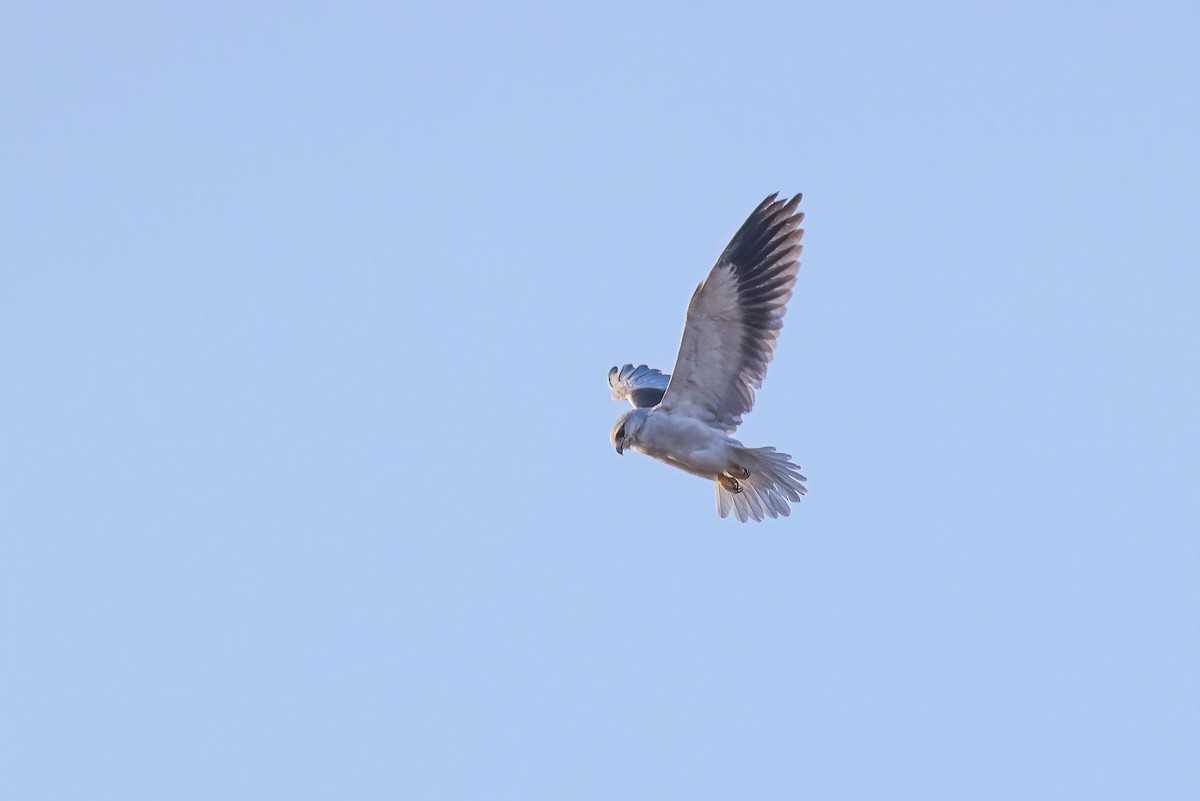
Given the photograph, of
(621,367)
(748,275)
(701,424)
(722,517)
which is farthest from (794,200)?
(621,367)

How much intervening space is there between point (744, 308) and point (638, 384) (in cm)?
268

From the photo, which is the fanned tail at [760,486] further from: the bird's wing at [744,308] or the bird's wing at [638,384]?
the bird's wing at [638,384]

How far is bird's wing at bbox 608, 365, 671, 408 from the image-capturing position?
41.6 feet

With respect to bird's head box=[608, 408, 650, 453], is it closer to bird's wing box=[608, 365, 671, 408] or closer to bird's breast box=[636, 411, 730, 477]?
bird's breast box=[636, 411, 730, 477]

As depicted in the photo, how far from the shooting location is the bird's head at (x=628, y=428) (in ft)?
35.9

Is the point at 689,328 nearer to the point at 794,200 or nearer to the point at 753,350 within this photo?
the point at 753,350

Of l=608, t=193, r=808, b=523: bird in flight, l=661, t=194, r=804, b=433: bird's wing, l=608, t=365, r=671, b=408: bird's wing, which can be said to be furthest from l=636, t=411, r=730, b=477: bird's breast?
l=608, t=365, r=671, b=408: bird's wing

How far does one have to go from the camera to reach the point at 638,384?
43.6 ft

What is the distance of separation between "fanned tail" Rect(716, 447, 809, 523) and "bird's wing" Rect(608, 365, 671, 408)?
3.95ft

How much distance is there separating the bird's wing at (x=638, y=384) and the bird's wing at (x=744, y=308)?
156 centimetres

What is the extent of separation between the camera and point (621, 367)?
13922mm

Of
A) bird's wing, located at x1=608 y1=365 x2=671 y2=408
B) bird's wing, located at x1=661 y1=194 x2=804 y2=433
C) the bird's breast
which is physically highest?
bird's wing, located at x1=608 y1=365 x2=671 y2=408

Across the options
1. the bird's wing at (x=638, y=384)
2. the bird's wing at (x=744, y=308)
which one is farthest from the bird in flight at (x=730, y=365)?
the bird's wing at (x=638, y=384)

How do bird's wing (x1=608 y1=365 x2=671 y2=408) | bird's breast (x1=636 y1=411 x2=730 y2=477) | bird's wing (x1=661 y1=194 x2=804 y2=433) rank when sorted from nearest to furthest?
bird's wing (x1=661 y1=194 x2=804 y2=433) < bird's breast (x1=636 y1=411 x2=730 y2=477) < bird's wing (x1=608 y1=365 x2=671 y2=408)
